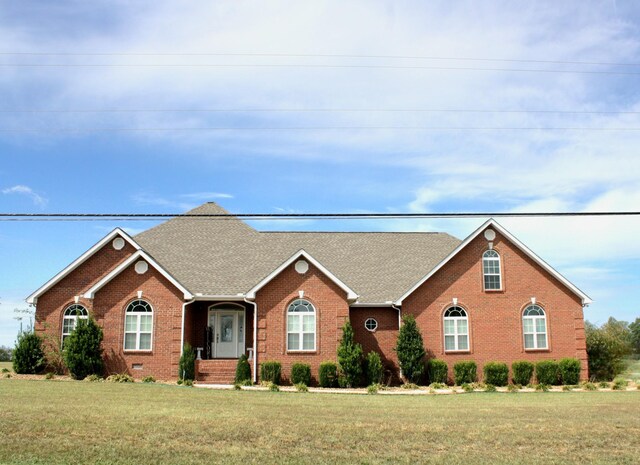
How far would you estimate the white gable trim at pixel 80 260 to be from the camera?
30.3m

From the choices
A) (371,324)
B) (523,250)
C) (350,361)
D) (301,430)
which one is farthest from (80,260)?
(523,250)

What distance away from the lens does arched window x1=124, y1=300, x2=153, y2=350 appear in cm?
2836

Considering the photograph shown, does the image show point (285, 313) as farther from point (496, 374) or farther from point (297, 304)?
point (496, 374)

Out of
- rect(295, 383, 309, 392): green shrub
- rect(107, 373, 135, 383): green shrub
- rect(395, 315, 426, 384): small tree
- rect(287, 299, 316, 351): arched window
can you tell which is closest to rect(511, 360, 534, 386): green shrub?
rect(395, 315, 426, 384): small tree

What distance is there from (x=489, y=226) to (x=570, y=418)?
570 inches

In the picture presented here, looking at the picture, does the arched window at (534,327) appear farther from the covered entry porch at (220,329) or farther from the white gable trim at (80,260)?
the white gable trim at (80,260)

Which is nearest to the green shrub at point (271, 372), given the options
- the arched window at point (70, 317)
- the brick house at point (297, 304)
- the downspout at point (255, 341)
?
the downspout at point (255, 341)

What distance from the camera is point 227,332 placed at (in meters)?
30.9

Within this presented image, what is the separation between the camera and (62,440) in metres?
13.5

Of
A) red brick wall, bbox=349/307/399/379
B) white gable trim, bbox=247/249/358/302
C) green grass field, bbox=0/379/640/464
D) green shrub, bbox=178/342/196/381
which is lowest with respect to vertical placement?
green grass field, bbox=0/379/640/464

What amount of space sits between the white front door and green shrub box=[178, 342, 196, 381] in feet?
10.8

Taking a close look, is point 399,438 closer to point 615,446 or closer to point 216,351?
point 615,446

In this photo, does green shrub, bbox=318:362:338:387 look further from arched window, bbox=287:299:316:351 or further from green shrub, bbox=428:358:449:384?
green shrub, bbox=428:358:449:384

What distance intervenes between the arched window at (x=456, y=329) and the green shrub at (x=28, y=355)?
18804 millimetres
